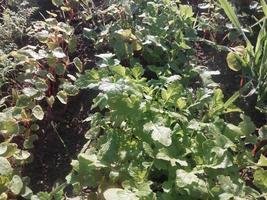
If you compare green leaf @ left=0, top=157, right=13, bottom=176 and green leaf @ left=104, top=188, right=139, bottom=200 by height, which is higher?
green leaf @ left=104, top=188, right=139, bottom=200

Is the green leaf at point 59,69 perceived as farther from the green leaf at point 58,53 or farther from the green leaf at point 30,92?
the green leaf at point 30,92

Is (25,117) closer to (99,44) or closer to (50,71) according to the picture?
(50,71)

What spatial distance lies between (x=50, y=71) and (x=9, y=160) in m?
0.56

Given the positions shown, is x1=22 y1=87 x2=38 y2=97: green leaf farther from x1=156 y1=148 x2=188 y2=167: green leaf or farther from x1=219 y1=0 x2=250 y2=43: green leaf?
x1=219 y1=0 x2=250 y2=43: green leaf

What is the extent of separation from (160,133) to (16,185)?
0.65 m

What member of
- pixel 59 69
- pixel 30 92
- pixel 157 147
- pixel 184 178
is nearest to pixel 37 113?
pixel 30 92

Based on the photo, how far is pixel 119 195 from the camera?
63.7 inches

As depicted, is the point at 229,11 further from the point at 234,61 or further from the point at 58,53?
the point at 58,53

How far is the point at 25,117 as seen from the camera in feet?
6.74

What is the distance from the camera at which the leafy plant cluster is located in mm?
1719

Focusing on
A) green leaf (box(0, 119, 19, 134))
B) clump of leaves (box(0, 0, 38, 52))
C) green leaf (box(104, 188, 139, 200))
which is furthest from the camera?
clump of leaves (box(0, 0, 38, 52))

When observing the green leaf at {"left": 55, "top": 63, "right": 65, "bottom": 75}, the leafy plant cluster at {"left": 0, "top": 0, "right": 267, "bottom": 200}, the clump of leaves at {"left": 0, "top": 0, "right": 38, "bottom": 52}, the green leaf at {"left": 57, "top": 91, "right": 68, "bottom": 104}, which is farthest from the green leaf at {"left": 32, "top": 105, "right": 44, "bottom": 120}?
the clump of leaves at {"left": 0, "top": 0, "right": 38, "bottom": 52}

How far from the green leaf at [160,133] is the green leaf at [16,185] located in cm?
58

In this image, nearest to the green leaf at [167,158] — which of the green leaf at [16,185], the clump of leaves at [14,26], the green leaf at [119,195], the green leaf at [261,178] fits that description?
the green leaf at [119,195]
